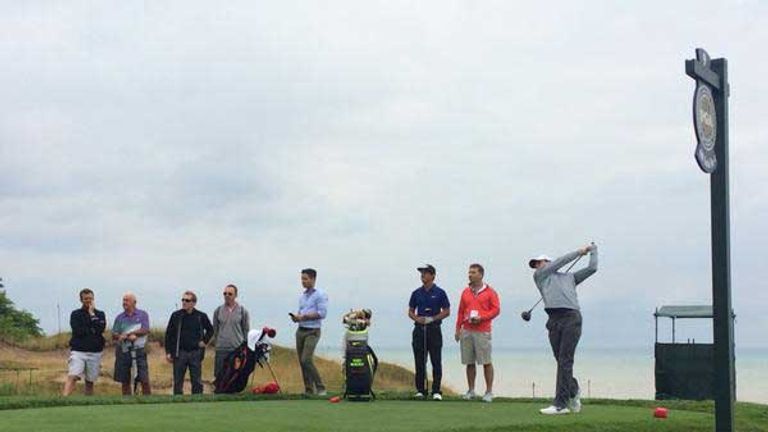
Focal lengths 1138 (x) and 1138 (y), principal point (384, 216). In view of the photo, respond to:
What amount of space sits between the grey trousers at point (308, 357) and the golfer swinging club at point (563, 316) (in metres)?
4.35

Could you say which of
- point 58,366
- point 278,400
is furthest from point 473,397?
point 58,366

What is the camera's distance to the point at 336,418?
38.3 feet

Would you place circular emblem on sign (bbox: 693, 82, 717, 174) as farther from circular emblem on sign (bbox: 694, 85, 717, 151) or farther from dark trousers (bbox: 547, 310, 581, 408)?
dark trousers (bbox: 547, 310, 581, 408)

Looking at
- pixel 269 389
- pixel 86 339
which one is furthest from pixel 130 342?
pixel 269 389

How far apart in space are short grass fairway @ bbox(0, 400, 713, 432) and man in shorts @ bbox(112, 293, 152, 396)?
308cm

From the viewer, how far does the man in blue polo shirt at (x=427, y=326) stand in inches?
598

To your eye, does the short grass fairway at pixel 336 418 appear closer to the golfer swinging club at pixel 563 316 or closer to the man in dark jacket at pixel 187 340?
the golfer swinging club at pixel 563 316

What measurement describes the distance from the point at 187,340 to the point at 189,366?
48 cm

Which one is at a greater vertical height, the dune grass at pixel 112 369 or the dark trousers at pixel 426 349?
the dark trousers at pixel 426 349

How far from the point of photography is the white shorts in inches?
638

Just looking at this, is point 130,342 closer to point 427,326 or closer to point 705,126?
point 427,326

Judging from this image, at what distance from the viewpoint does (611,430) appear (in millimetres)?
11023

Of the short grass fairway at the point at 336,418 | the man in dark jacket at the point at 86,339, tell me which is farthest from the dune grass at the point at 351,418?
the man in dark jacket at the point at 86,339

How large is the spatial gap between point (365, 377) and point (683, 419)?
4.12 m
